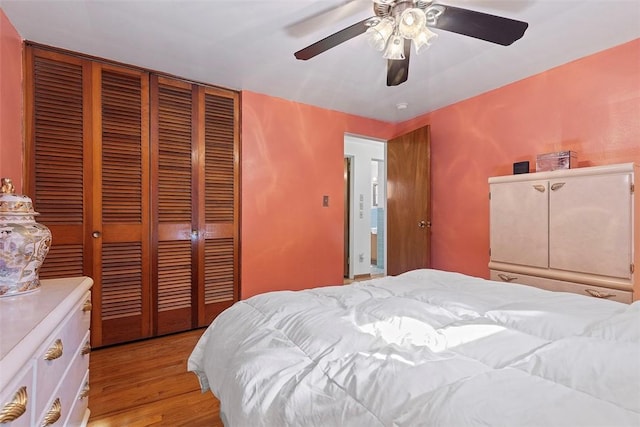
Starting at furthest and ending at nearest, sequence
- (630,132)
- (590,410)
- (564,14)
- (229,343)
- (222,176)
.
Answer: (222,176) → (630,132) → (564,14) → (229,343) → (590,410)

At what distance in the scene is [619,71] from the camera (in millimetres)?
2131

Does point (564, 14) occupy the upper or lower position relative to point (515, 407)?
upper

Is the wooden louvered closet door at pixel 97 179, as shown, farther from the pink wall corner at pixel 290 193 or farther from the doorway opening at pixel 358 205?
the doorway opening at pixel 358 205

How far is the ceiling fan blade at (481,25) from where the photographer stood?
4.43 ft

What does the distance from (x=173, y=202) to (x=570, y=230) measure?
3.03 m

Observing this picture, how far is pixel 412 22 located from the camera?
1419 mm

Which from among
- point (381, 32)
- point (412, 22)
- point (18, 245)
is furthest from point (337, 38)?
point (18, 245)

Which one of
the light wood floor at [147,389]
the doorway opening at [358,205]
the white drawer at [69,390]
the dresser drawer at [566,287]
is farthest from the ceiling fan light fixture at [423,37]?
the doorway opening at [358,205]

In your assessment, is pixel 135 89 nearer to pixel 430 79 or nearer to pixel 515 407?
pixel 430 79

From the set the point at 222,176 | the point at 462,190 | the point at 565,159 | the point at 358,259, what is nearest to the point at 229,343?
the point at 222,176

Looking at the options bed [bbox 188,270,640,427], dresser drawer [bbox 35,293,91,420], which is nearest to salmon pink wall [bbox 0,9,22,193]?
dresser drawer [bbox 35,293,91,420]

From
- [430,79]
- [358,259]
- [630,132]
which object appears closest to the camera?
[630,132]

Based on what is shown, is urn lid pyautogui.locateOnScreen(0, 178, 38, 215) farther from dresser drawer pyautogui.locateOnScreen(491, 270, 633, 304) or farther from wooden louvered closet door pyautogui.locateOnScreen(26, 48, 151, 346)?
dresser drawer pyautogui.locateOnScreen(491, 270, 633, 304)

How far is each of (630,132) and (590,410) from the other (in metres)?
2.45
